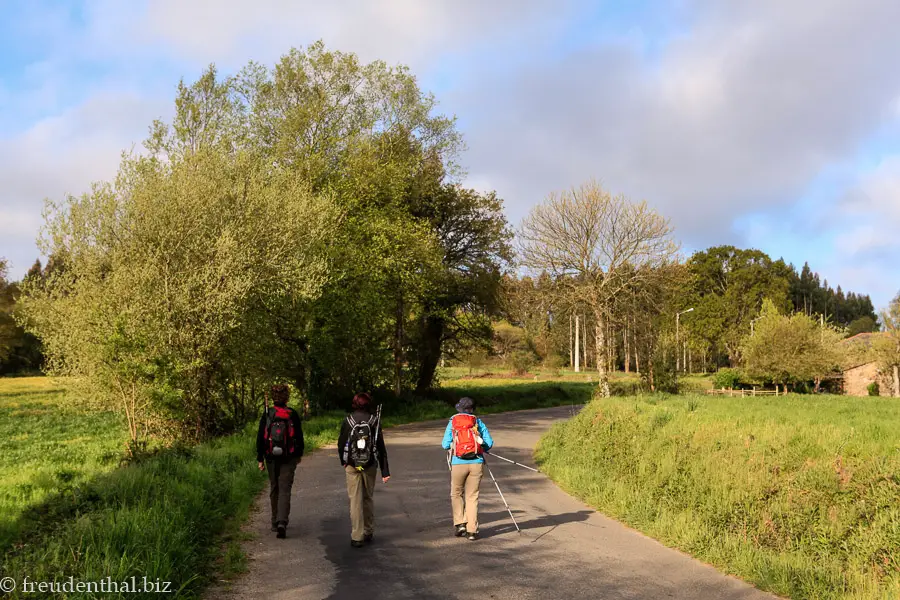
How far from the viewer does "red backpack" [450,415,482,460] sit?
8.92m

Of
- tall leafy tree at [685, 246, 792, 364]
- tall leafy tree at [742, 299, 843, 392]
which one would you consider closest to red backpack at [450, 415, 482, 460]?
tall leafy tree at [742, 299, 843, 392]

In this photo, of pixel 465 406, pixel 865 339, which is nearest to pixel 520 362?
pixel 865 339

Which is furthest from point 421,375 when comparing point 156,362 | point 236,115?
point 156,362

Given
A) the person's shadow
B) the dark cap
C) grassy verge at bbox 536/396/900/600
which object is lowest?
the person's shadow

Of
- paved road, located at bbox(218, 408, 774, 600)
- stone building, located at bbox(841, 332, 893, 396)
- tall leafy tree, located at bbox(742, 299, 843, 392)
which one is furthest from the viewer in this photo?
stone building, located at bbox(841, 332, 893, 396)

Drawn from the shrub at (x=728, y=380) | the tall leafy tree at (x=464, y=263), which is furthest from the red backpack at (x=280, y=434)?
the shrub at (x=728, y=380)

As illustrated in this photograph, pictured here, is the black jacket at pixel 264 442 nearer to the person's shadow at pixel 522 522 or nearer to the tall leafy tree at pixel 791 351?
the person's shadow at pixel 522 522

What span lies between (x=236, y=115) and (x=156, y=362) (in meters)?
16.6

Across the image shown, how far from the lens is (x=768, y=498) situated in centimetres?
932

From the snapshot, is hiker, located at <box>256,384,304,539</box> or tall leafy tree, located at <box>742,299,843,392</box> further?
tall leafy tree, located at <box>742,299,843,392</box>

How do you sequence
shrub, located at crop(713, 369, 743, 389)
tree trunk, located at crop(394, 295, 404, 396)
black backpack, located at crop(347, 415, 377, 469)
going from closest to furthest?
black backpack, located at crop(347, 415, 377, 469), tree trunk, located at crop(394, 295, 404, 396), shrub, located at crop(713, 369, 743, 389)

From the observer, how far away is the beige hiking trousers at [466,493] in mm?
8617

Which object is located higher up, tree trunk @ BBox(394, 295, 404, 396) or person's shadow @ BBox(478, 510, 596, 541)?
tree trunk @ BBox(394, 295, 404, 396)

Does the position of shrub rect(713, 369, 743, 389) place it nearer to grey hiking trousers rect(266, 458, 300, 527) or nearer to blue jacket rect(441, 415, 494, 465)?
blue jacket rect(441, 415, 494, 465)
